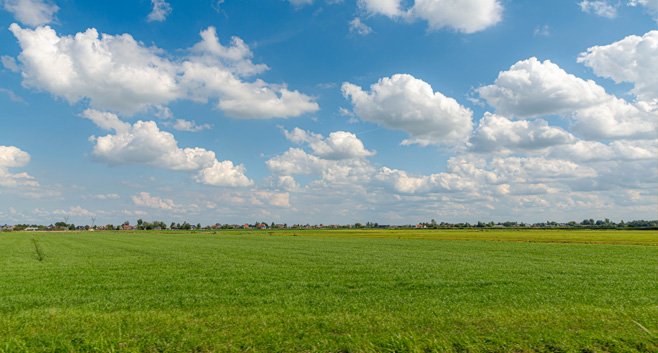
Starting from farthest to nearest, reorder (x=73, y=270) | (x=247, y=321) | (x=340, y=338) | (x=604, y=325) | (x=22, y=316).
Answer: (x=73, y=270)
(x=22, y=316)
(x=247, y=321)
(x=604, y=325)
(x=340, y=338)

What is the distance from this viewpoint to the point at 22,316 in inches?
A: 618

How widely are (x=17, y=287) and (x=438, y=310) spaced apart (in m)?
22.8

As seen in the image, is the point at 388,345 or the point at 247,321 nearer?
the point at 388,345

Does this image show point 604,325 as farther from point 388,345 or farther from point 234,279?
point 234,279

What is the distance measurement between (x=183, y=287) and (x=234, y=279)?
11.5 ft

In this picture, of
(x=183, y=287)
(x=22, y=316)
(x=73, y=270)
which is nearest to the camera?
(x=22, y=316)

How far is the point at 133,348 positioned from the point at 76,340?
2222 millimetres

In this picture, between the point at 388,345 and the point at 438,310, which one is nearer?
the point at 388,345

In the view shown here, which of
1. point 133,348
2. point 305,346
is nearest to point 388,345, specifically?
point 305,346

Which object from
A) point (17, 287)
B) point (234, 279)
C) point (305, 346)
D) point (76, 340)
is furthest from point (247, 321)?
point (17, 287)

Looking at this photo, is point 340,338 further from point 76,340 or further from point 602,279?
point 602,279

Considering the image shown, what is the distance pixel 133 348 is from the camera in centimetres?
1144

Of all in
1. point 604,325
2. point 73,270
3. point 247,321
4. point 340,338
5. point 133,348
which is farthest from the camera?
point 73,270

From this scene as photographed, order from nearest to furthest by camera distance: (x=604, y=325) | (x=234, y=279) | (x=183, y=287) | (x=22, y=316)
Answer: (x=604, y=325) < (x=22, y=316) < (x=183, y=287) < (x=234, y=279)
